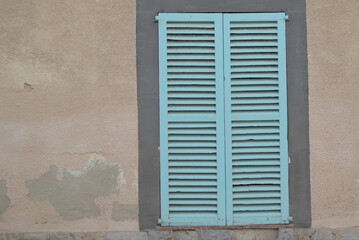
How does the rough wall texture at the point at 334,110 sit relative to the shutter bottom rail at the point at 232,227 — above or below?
above

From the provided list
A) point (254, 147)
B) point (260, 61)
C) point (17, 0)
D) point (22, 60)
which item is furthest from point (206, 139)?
point (17, 0)

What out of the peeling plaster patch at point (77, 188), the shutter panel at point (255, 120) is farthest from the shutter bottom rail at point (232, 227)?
the peeling plaster patch at point (77, 188)

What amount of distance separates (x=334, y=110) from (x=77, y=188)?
2.57m

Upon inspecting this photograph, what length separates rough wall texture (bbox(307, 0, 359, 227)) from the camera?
4.86 metres

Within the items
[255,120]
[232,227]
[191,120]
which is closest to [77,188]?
[191,120]

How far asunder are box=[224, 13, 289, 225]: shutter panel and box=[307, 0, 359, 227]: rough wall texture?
31 cm

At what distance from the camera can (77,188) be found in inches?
190

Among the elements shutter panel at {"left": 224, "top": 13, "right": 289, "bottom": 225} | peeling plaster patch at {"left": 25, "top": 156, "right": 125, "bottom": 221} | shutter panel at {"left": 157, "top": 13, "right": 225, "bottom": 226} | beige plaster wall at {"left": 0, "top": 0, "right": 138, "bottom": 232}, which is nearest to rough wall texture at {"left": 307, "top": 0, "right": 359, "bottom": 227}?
shutter panel at {"left": 224, "top": 13, "right": 289, "bottom": 225}

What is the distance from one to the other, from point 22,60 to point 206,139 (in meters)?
1.92

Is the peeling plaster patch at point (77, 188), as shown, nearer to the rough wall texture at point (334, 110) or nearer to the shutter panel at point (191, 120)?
the shutter panel at point (191, 120)

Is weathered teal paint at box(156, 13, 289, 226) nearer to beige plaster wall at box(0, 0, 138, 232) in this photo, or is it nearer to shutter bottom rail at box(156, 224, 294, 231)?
shutter bottom rail at box(156, 224, 294, 231)

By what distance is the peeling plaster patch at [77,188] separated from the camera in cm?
481

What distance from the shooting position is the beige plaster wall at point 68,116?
481 centimetres

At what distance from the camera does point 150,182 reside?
482cm
